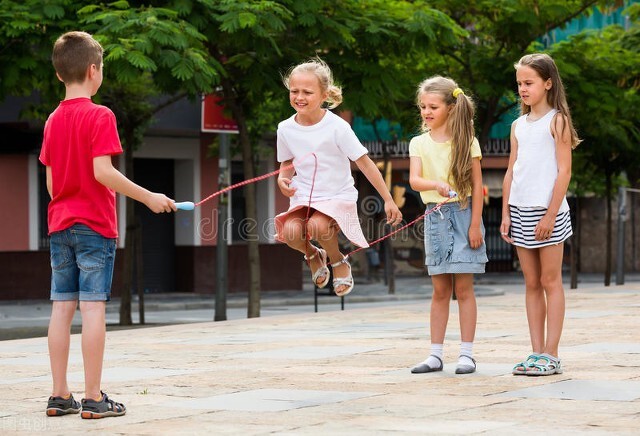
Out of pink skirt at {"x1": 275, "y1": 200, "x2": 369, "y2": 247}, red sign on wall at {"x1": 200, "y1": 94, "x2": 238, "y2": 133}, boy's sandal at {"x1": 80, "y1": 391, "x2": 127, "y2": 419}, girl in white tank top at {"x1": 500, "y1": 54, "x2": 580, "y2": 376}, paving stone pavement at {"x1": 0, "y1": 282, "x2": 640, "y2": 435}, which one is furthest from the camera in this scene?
red sign on wall at {"x1": 200, "y1": 94, "x2": 238, "y2": 133}

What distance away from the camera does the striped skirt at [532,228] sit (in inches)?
344

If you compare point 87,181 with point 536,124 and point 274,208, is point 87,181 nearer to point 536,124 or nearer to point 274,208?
point 536,124

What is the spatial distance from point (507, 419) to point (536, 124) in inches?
115

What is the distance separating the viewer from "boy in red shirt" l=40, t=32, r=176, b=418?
704 cm

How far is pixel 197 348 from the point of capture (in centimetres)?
1092

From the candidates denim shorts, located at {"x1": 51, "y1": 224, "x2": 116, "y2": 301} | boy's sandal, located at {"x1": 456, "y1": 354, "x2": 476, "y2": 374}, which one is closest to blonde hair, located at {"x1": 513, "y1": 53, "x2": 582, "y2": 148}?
boy's sandal, located at {"x1": 456, "y1": 354, "x2": 476, "y2": 374}

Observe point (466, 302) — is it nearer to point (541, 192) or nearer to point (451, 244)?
point (451, 244)

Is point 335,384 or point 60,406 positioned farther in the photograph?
point 335,384

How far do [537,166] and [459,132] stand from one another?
559 mm

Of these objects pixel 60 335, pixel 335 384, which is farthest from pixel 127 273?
pixel 60 335

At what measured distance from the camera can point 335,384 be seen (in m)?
8.07

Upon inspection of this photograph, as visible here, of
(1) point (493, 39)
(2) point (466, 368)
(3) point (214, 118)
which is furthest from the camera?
(1) point (493, 39)

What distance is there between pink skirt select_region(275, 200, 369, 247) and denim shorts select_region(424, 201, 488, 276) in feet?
2.68

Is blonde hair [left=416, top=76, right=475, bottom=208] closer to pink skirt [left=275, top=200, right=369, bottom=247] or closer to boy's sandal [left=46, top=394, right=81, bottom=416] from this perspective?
pink skirt [left=275, top=200, right=369, bottom=247]
